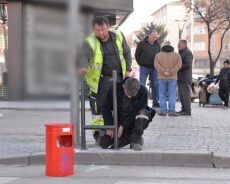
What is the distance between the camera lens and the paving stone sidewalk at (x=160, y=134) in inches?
325

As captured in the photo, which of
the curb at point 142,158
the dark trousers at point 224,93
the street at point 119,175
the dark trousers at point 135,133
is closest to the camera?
the street at point 119,175

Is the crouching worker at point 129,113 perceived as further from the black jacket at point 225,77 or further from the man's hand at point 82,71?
the black jacket at point 225,77

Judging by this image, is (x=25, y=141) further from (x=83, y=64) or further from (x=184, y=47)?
(x=184, y=47)

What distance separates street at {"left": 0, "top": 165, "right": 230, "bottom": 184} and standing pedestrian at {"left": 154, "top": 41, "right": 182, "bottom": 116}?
5.32 meters

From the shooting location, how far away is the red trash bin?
6.66 m

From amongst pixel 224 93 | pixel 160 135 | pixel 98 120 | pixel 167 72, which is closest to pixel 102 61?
pixel 98 120

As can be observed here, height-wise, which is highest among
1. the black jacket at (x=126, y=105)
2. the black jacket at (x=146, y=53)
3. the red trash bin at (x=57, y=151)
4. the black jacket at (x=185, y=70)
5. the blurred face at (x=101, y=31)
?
the blurred face at (x=101, y=31)

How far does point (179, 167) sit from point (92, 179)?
1.51m

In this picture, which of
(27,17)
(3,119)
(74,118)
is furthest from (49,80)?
(27,17)

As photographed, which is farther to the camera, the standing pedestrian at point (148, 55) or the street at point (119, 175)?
the standing pedestrian at point (148, 55)

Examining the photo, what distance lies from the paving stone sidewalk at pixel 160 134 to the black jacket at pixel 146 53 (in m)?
1.49

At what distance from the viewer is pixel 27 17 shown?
1800cm

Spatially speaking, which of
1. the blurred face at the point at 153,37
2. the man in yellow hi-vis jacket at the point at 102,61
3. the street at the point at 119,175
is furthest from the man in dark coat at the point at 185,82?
the street at the point at 119,175

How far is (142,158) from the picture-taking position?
7625 mm
